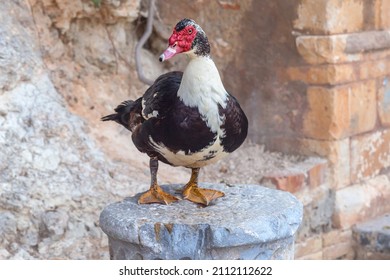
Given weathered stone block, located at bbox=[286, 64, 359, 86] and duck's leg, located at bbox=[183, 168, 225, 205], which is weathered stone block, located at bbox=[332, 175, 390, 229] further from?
duck's leg, located at bbox=[183, 168, 225, 205]

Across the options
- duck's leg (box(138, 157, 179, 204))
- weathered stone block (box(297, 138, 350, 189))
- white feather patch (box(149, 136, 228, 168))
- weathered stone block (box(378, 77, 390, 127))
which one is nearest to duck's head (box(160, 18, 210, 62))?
white feather patch (box(149, 136, 228, 168))

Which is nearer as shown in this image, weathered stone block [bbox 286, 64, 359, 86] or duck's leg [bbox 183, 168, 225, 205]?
duck's leg [bbox 183, 168, 225, 205]

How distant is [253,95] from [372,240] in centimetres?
123

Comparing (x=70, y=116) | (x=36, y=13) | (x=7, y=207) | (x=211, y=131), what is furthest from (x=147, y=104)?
(x=36, y=13)

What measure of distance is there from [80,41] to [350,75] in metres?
1.76

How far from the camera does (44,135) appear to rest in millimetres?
4500

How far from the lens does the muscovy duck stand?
2873mm

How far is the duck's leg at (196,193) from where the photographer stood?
10.6 ft

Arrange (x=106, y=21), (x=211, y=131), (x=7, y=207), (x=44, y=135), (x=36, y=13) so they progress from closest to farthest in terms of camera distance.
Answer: (x=211, y=131) < (x=7, y=207) < (x=44, y=135) < (x=36, y=13) < (x=106, y=21)

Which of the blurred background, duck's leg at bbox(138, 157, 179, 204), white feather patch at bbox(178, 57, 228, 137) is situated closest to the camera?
white feather patch at bbox(178, 57, 228, 137)

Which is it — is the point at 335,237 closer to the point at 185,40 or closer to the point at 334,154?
the point at 334,154

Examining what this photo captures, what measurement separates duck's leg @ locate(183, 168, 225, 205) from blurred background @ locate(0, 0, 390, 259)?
1176 millimetres

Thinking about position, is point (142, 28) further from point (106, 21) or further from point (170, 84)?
point (170, 84)

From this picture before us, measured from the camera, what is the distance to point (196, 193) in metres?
3.29
